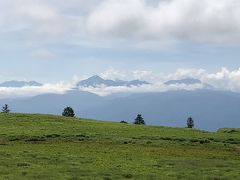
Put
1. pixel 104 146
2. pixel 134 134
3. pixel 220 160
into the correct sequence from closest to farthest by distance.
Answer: pixel 220 160 → pixel 104 146 → pixel 134 134

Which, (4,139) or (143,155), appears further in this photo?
(4,139)

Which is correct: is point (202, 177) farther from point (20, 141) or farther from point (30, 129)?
point (30, 129)

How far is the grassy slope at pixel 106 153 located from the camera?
36.5m

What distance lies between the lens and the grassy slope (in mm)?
36500

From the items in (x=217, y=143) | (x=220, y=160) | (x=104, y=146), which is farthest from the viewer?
(x=217, y=143)

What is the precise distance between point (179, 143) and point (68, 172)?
3162 cm

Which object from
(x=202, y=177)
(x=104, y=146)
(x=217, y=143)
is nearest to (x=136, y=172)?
(x=202, y=177)

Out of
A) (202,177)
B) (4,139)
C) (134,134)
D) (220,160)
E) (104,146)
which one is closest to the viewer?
(202,177)

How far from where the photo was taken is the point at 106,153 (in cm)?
4984

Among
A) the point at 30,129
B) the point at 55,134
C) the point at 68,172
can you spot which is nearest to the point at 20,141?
the point at 55,134

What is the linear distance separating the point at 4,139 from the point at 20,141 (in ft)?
8.57

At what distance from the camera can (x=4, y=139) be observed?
6222 cm

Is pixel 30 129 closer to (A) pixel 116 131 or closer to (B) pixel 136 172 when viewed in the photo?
(A) pixel 116 131

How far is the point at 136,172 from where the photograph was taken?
3725 centimetres
